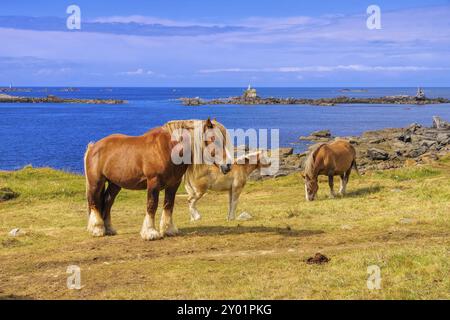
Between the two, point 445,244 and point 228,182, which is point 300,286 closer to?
point 445,244

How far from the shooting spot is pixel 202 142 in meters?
12.6

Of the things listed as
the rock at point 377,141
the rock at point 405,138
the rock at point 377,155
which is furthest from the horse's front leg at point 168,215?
the rock at point 405,138

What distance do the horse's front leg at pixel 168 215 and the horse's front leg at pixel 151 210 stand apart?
302mm

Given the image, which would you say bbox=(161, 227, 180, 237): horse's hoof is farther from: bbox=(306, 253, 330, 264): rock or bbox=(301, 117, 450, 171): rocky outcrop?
bbox=(301, 117, 450, 171): rocky outcrop

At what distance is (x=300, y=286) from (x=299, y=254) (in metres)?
2.60

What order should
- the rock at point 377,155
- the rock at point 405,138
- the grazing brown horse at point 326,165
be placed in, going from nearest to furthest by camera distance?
the grazing brown horse at point 326,165
the rock at point 377,155
the rock at point 405,138

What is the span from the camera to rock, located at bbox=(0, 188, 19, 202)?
23719 mm

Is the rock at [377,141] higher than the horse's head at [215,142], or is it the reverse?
the horse's head at [215,142]

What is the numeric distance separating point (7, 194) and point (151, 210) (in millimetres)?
13331

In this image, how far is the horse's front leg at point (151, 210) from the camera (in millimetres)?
12867

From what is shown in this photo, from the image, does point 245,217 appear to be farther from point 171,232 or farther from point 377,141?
point 377,141

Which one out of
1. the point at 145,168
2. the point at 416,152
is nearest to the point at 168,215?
the point at 145,168

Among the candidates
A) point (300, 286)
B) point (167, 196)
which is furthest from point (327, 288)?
point (167, 196)

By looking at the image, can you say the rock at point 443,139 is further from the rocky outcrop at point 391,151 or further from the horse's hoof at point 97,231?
the horse's hoof at point 97,231
